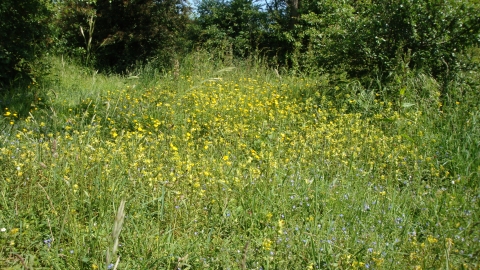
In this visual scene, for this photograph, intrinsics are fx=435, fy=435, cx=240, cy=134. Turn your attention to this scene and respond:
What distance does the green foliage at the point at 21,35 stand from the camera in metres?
Answer: 6.97

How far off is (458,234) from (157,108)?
3.80 m

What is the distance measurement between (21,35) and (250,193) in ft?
19.6

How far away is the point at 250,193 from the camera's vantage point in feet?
10.1

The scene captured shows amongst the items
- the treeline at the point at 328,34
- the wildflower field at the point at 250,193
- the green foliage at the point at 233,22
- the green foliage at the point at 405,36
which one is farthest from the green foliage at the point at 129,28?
the wildflower field at the point at 250,193

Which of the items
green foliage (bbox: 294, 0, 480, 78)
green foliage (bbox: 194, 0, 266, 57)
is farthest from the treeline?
green foliage (bbox: 194, 0, 266, 57)

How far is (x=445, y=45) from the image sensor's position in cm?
599

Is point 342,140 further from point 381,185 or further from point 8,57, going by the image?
point 8,57

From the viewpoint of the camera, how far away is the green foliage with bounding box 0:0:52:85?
6.97m

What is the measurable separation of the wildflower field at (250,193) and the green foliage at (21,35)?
7.70 ft

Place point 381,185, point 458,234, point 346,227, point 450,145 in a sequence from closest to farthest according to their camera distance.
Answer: point 458,234
point 346,227
point 381,185
point 450,145

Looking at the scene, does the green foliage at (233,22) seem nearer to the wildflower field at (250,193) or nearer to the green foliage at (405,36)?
the green foliage at (405,36)

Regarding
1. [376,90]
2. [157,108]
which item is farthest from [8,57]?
[376,90]

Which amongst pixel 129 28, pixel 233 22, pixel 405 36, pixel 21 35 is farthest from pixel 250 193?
pixel 233 22

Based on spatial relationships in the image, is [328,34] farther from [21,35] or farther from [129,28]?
[129,28]
